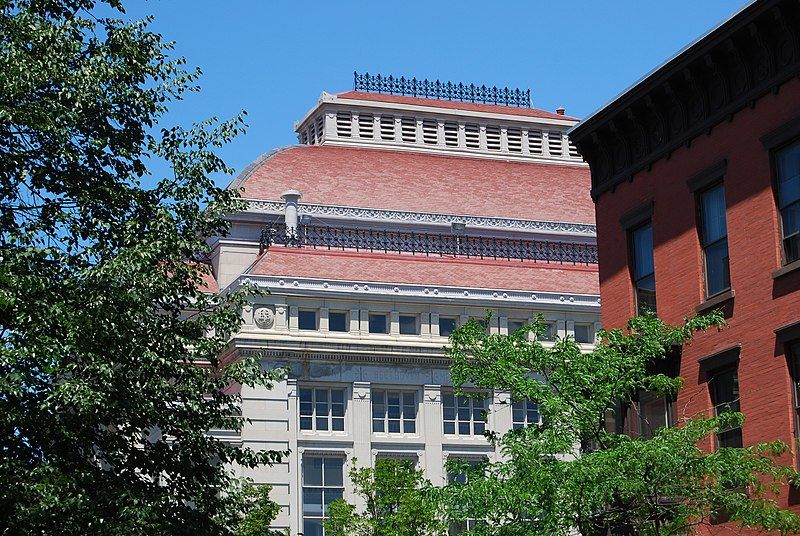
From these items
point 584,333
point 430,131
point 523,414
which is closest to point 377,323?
point 523,414

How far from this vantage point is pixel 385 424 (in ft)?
213

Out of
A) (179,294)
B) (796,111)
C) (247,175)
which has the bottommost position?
(179,294)

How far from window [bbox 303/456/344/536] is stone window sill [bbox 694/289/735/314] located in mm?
33004

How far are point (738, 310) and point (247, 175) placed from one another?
5057cm

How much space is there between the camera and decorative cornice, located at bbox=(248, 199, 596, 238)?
75625mm

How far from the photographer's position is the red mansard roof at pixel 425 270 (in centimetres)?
6700

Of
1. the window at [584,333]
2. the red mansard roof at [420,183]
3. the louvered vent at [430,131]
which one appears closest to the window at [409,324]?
the window at [584,333]

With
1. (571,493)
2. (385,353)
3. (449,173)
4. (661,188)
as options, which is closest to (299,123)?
(449,173)

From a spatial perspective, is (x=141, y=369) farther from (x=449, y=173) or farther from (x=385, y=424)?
(x=449, y=173)

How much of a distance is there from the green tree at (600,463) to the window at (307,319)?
35.9 metres

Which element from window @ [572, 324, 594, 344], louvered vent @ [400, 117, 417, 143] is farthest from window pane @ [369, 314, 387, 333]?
louvered vent @ [400, 117, 417, 143]

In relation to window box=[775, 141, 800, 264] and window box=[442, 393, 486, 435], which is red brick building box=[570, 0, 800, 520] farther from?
window box=[442, 393, 486, 435]

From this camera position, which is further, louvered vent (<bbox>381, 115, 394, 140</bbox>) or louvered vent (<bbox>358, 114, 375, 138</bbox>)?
louvered vent (<bbox>381, 115, 394, 140</bbox>)

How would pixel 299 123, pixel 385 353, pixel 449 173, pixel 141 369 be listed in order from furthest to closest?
1. pixel 299 123
2. pixel 449 173
3. pixel 385 353
4. pixel 141 369
